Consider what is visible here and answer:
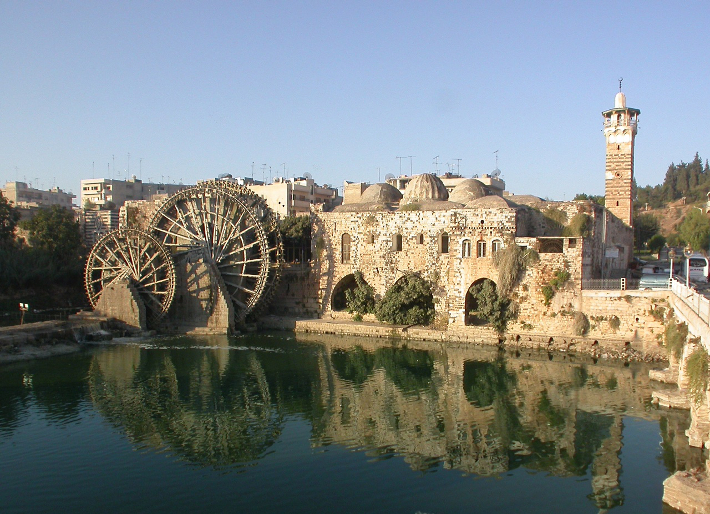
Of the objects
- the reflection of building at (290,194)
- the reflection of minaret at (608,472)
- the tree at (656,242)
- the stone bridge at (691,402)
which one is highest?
the reflection of building at (290,194)

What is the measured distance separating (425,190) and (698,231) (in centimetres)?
1895

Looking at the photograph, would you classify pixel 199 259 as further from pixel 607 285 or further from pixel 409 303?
pixel 607 285

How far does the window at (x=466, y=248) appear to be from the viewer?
68.0 feet

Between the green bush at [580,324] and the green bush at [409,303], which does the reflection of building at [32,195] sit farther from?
the green bush at [580,324]

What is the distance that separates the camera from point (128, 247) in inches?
919

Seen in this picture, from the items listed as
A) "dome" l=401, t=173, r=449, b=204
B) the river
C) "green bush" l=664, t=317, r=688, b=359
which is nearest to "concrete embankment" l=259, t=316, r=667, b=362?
the river

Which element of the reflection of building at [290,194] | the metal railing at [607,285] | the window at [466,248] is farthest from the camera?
the reflection of building at [290,194]

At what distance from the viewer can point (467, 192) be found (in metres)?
26.2

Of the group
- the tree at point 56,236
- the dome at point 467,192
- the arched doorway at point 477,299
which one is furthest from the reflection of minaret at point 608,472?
the tree at point 56,236

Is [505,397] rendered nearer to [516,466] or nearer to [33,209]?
[516,466]

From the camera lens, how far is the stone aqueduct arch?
22375mm

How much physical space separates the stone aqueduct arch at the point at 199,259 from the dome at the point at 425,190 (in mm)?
6129

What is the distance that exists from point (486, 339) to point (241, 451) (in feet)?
36.1

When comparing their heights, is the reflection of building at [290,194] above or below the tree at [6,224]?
above
